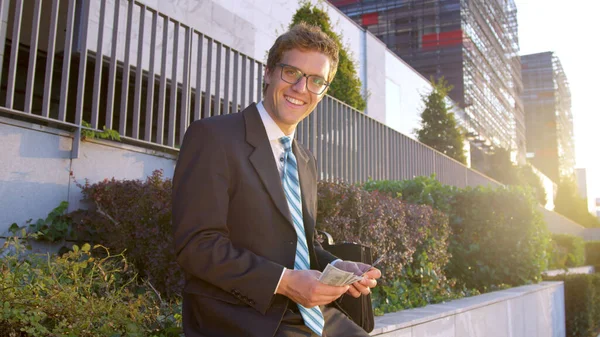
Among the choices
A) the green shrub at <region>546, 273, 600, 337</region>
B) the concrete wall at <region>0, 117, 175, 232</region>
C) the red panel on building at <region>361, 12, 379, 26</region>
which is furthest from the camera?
the red panel on building at <region>361, 12, 379, 26</region>

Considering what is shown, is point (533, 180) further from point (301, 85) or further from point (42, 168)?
point (301, 85)

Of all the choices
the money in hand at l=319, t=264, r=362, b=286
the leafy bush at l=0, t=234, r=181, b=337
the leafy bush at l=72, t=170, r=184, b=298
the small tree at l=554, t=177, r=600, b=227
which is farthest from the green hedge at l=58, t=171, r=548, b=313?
the small tree at l=554, t=177, r=600, b=227

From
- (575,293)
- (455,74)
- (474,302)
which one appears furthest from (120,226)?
(455,74)

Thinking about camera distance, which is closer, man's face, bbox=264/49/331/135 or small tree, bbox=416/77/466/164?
man's face, bbox=264/49/331/135

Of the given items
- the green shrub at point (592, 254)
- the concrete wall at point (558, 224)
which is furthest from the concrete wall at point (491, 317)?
the concrete wall at point (558, 224)

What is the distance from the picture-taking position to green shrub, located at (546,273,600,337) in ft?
29.9

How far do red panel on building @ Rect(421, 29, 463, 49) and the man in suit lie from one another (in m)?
47.4

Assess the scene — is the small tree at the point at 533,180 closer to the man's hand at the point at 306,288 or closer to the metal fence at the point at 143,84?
the metal fence at the point at 143,84

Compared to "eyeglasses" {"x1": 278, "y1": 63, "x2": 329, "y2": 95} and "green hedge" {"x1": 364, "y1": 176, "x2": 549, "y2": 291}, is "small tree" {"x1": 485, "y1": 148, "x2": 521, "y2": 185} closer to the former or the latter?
"green hedge" {"x1": 364, "y1": 176, "x2": 549, "y2": 291}

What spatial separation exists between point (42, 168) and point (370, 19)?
4646 cm

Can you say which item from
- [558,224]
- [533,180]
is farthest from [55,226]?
[533,180]

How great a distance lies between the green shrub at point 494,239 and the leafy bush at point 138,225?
4931 millimetres

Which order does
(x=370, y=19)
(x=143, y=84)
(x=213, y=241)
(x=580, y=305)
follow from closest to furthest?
(x=213, y=241) → (x=143, y=84) → (x=580, y=305) → (x=370, y=19)

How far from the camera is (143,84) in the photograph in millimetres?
8648
